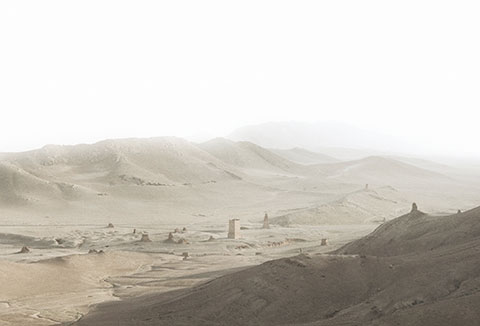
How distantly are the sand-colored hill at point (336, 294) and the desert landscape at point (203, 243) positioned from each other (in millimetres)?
35

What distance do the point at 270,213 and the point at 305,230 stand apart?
10.5m

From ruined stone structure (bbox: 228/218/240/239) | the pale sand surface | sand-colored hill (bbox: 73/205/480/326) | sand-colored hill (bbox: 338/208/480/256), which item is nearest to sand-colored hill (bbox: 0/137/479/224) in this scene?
the pale sand surface

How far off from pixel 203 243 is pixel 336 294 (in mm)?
16670

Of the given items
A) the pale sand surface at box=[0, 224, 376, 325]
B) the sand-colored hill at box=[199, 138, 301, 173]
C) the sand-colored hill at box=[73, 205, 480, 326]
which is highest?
the sand-colored hill at box=[199, 138, 301, 173]

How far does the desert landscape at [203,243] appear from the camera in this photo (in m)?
11.3

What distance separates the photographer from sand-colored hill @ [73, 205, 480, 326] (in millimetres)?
9234

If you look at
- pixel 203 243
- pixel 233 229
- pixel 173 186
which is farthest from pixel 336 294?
pixel 173 186

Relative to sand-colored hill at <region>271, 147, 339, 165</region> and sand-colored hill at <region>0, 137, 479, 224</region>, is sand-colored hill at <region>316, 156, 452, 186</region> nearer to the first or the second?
sand-colored hill at <region>0, 137, 479, 224</region>

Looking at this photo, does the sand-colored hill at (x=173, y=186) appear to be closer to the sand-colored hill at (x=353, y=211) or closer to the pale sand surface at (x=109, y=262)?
the sand-colored hill at (x=353, y=211)

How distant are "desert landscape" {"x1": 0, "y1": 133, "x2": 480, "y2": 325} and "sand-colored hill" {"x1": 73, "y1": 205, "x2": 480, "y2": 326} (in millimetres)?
35

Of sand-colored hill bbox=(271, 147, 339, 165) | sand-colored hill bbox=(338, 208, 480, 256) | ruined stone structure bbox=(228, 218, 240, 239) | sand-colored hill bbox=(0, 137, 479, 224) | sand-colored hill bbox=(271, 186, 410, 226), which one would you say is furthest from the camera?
sand-colored hill bbox=(271, 147, 339, 165)

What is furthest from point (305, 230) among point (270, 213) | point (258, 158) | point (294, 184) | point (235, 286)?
point (258, 158)

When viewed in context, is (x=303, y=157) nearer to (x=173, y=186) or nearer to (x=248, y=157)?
(x=248, y=157)

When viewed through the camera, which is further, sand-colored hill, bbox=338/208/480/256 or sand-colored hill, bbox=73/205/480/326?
sand-colored hill, bbox=338/208/480/256
